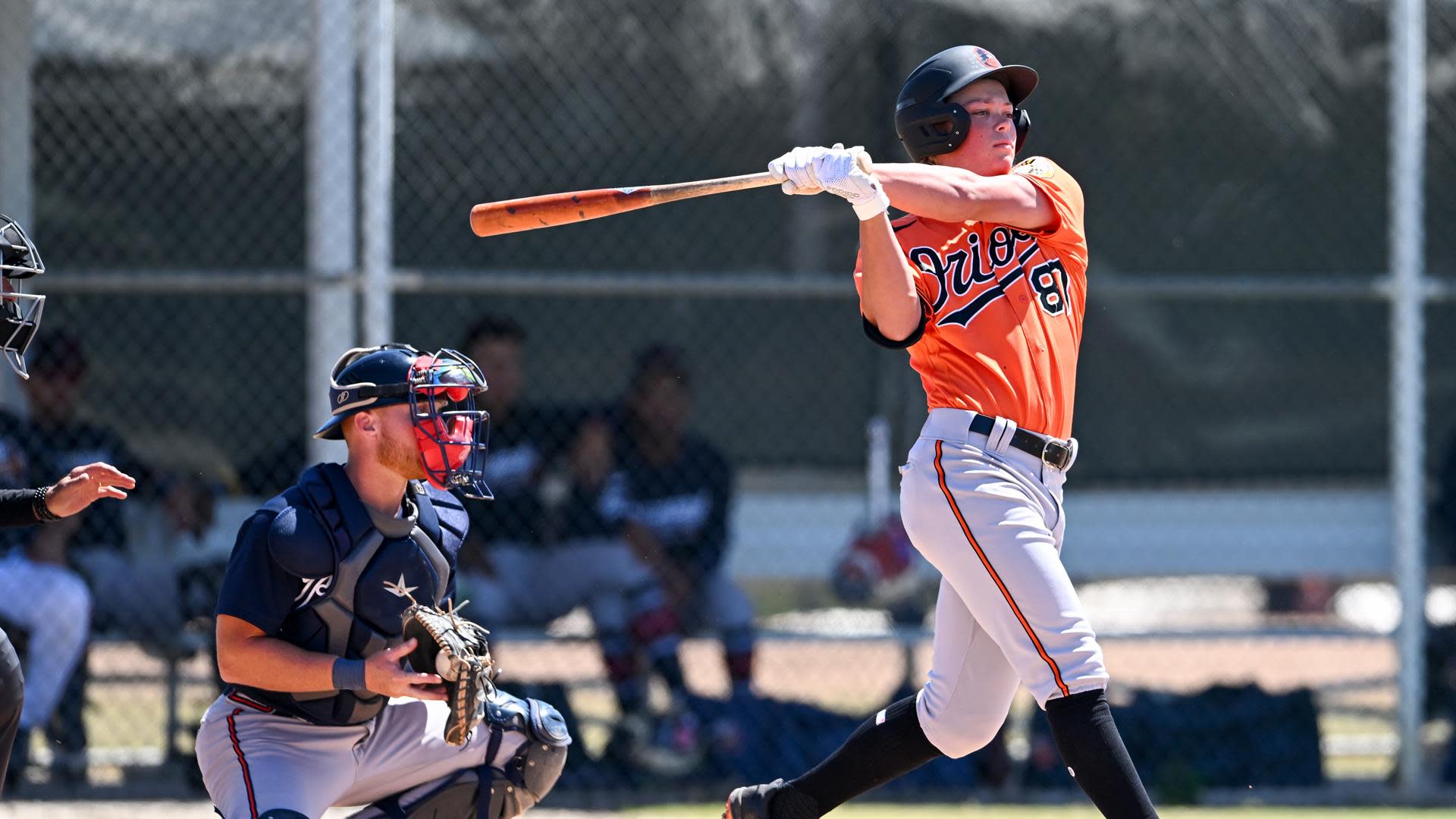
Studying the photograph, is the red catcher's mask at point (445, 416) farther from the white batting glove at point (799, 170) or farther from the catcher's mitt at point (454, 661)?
the white batting glove at point (799, 170)

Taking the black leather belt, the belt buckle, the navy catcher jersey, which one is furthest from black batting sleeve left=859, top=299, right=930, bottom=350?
the navy catcher jersey

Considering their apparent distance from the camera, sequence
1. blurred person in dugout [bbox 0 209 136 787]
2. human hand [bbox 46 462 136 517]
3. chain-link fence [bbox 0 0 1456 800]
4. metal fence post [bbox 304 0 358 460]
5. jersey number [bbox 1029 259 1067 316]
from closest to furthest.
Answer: human hand [bbox 46 462 136 517] → jersey number [bbox 1029 259 1067 316] → blurred person in dugout [bbox 0 209 136 787] → metal fence post [bbox 304 0 358 460] → chain-link fence [bbox 0 0 1456 800]

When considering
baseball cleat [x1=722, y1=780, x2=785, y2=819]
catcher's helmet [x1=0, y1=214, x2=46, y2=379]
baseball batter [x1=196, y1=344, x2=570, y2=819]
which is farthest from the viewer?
baseball cleat [x1=722, y1=780, x2=785, y2=819]

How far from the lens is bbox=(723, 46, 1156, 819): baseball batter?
302cm

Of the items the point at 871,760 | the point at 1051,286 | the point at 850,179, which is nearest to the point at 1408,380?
the point at 1051,286

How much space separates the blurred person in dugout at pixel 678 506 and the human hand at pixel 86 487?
2723 mm

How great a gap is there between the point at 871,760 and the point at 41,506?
1.62 metres

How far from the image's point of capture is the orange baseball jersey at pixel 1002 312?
3188 millimetres

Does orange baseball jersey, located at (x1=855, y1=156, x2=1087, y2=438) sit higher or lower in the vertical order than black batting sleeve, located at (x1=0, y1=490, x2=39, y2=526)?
higher

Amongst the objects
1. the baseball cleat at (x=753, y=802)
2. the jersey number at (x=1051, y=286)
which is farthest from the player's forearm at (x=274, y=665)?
the jersey number at (x=1051, y=286)

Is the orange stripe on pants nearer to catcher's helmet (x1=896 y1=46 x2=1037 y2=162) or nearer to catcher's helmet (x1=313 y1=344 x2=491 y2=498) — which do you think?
catcher's helmet (x1=896 y1=46 x2=1037 y2=162)

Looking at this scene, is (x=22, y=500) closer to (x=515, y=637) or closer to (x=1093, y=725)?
(x=1093, y=725)

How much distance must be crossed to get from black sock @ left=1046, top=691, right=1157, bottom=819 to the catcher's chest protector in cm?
114

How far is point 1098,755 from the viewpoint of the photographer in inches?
117
